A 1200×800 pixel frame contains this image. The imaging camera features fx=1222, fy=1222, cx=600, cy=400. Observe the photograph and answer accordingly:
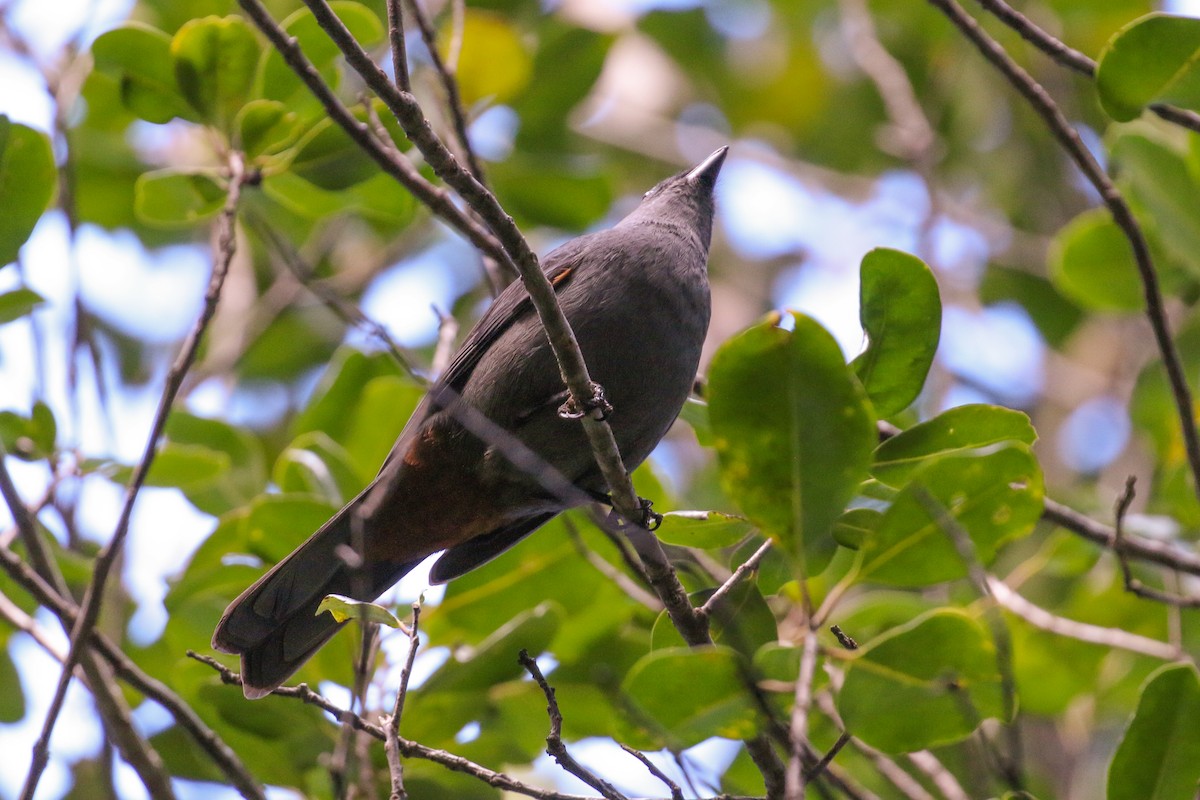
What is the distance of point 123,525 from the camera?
2951 millimetres

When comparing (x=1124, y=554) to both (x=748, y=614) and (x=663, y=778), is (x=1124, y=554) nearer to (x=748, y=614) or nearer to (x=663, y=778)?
(x=748, y=614)

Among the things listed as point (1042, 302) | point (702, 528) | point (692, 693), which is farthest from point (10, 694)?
point (1042, 302)

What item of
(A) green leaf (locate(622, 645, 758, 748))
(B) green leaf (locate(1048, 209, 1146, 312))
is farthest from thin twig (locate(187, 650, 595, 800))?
(B) green leaf (locate(1048, 209, 1146, 312))

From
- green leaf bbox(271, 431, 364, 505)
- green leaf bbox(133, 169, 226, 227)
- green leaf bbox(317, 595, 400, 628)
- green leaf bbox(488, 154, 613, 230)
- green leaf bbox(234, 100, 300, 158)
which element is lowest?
green leaf bbox(317, 595, 400, 628)

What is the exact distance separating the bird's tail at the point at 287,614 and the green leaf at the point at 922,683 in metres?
1.68

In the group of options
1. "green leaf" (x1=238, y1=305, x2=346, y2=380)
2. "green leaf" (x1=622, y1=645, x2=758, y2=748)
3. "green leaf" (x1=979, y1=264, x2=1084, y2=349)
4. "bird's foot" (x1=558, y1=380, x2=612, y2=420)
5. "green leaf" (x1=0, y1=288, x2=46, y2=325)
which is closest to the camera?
"green leaf" (x1=622, y1=645, x2=758, y2=748)

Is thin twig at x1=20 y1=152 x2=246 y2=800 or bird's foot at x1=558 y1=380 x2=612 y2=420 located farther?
bird's foot at x1=558 y1=380 x2=612 y2=420

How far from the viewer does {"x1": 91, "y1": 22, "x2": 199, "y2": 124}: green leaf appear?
3650 millimetres

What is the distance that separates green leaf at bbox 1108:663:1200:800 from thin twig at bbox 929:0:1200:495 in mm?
959

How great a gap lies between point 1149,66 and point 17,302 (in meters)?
3.13

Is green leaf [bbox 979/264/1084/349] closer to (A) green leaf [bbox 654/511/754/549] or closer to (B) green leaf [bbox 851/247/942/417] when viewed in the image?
(B) green leaf [bbox 851/247/942/417]

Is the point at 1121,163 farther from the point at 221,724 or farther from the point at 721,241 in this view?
the point at 721,241

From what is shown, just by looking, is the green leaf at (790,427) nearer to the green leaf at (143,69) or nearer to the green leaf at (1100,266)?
the green leaf at (143,69)

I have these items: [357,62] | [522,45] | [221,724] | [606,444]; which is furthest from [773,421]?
[522,45]
